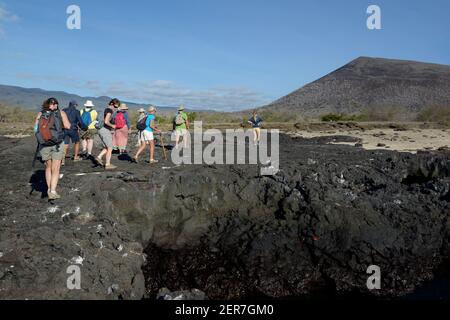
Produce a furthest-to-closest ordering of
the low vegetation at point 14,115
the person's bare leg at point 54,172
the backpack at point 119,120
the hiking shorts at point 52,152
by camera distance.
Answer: the low vegetation at point 14,115 → the backpack at point 119,120 → the person's bare leg at point 54,172 → the hiking shorts at point 52,152

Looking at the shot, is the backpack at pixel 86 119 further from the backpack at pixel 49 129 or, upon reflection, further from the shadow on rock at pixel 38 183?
the backpack at pixel 49 129

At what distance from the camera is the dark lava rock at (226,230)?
20.0 feet

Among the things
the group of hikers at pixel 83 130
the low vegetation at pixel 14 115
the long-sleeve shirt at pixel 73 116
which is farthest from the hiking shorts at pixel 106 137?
the low vegetation at pixel 14 115

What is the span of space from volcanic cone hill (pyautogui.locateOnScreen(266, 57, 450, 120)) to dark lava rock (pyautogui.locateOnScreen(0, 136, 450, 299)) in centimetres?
6239

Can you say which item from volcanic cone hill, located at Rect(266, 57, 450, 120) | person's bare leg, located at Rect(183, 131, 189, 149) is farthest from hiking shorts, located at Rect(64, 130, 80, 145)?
volcanic cone hill, located at Rect(266, 57, 450, 120)

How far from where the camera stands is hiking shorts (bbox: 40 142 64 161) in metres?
6.71

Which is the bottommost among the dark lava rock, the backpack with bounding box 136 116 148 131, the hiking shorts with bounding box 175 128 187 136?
the dark lava rock

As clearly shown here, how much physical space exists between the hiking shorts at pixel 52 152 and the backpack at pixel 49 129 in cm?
8

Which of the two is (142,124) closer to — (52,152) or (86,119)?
(86,119)

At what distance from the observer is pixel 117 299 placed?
5.59 meters

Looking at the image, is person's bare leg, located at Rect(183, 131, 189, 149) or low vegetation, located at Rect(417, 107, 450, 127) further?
low vegetation, located at Rect(417, 107, 450, 127)

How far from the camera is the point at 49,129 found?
657 centimetres

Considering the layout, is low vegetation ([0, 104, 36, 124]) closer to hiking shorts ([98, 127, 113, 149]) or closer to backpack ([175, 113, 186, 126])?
backpack ([175, 113, 186, 126])
